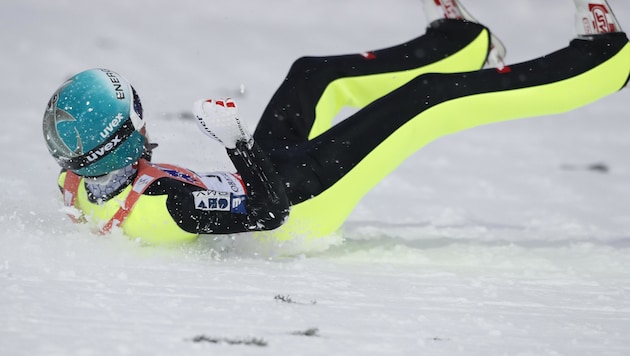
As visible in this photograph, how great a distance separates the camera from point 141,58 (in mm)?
9641

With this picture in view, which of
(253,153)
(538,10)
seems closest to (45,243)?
(253,153)

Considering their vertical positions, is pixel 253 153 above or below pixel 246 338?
above

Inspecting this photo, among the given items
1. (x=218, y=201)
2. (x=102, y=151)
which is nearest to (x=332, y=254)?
(x=218, y=201)

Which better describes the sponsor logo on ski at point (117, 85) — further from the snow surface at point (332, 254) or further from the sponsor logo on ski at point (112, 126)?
the snow surface at point (332, 254)

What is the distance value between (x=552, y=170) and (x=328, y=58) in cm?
308

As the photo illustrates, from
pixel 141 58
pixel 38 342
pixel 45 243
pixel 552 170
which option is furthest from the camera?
pixel 141 58

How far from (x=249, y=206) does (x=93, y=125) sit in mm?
682

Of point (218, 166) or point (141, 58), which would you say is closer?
point (218, 166)

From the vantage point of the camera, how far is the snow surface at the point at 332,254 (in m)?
2.76

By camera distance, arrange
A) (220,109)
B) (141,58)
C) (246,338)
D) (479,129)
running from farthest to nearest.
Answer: (141,58), (479,129), (220,109), (246,338)

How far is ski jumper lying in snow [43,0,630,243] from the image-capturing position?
3.65 m

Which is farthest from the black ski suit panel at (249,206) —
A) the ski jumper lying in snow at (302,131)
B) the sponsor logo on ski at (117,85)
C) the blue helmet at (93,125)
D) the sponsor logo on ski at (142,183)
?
the sponsor logo on ski at (117,85)

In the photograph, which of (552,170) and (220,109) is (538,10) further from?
(220,109)

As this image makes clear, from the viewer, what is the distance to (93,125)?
363cm
